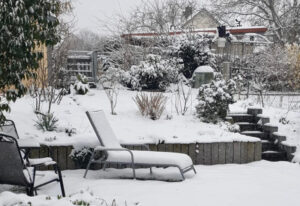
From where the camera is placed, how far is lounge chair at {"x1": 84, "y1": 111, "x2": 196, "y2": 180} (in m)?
5.15

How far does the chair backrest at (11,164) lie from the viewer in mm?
3823

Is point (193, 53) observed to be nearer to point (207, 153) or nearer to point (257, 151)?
point (257, 151)

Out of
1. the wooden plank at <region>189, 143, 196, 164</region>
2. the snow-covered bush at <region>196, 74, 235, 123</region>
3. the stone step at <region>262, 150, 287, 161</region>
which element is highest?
the snow-covered bush at <region>196, 74, 235, 123</region>

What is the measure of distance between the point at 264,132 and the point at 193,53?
18.3 ft

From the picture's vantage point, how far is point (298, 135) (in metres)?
7.45

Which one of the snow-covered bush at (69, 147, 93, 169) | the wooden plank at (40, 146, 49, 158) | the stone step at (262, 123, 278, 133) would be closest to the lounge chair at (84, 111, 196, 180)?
the snow-covered bush at (69, 147, 93, 169)

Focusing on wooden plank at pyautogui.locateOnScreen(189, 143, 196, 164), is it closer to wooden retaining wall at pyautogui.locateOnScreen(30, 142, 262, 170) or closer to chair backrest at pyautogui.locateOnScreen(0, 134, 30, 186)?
wooden retaining wall at pyautogui.locateOnScreen(30, 142, 262, 170)

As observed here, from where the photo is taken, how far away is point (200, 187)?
16.0 feet

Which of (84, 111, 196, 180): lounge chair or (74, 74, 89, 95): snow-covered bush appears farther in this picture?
(74, 74, 89, 95): snow-covered bush

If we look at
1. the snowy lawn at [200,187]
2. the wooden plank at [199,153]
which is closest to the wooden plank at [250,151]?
the snowy lawn at [200,187]

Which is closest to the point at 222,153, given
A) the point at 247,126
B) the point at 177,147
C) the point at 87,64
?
the point at 177,147

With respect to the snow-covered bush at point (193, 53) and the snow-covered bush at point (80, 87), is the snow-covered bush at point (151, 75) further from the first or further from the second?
the snow-covered bush at point (80, 87)

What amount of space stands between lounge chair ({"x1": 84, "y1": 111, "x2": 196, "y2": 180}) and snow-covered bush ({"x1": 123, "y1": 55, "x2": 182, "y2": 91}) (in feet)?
19.0

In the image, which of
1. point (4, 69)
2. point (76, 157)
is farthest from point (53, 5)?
point (76, 157)
